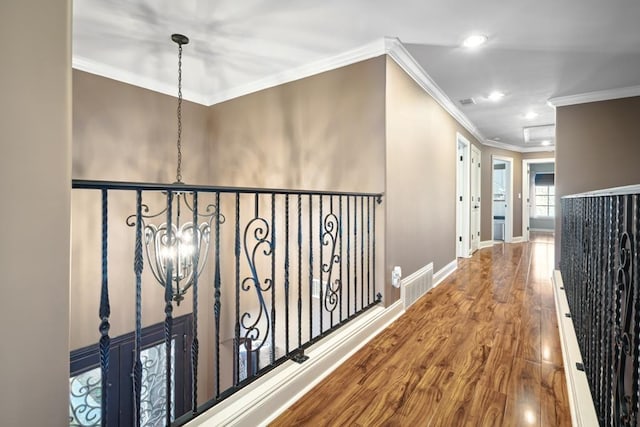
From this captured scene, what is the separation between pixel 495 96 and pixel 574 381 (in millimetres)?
3436

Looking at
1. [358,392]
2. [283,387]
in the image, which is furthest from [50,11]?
[358,392]

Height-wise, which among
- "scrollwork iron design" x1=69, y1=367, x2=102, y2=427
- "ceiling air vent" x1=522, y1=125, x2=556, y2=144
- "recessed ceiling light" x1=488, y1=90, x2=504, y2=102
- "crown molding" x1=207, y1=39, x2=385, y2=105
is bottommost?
"scrollwork iron design" x1=69, y1=367, x2=102, y2=427

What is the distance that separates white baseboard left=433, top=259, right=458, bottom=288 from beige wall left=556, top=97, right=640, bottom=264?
4.26 feet

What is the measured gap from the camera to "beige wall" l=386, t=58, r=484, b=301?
2.81m

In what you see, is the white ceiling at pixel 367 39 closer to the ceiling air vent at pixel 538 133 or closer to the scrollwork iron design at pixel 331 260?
the scrollwork iron design at pixel 331 260

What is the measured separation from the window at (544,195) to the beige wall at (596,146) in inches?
258

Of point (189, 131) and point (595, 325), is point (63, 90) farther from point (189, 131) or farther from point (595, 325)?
point (189, 131)

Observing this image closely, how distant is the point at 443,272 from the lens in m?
4.09

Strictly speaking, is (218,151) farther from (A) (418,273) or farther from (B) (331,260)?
(A) (418,273)

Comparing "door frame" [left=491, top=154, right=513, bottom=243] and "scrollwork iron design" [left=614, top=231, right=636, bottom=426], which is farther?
"door frame" [left=491, top=154, right=513, bottom=243]

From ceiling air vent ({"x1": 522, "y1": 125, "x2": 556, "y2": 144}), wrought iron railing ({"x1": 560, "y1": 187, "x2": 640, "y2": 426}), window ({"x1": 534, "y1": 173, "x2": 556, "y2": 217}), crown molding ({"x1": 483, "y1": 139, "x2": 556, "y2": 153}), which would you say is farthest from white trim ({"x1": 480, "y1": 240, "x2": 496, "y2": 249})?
wrought iron railing ({"x1": 560, "y1": 187, "x2": 640, "y2": 426})

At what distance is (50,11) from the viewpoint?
29.0 inches

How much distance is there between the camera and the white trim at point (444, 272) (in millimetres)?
3815

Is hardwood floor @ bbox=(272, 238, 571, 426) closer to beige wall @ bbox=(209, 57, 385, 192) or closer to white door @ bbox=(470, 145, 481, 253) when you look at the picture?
beige wall @ bbox=(209, 57, 385, 192)
